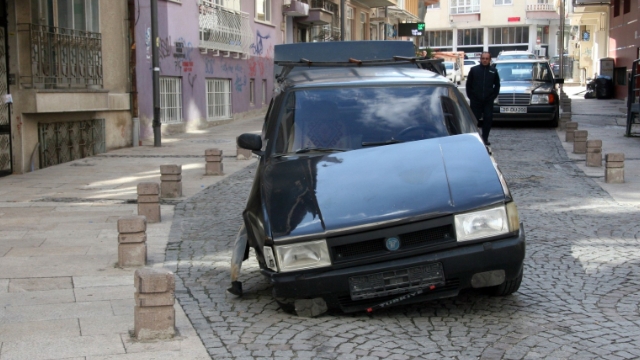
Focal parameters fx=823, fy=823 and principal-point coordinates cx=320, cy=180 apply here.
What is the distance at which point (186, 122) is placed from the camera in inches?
936

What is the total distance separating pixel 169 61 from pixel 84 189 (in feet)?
35.5

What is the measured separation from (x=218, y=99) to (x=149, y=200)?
17761 mm

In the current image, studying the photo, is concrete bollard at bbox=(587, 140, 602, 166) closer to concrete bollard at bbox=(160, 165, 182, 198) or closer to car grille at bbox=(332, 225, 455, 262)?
concrete bollard at bbox=(160, 165, 182, 198)


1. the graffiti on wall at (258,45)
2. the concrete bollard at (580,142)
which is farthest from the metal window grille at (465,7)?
the concrete bollard at (580,142)

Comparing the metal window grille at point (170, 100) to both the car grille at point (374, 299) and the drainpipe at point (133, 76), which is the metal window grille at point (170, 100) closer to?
the drainpipe at point (133, 76)

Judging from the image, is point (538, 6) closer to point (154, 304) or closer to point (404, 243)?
point (404, 243)

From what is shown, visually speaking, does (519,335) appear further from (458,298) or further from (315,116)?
(315,116)

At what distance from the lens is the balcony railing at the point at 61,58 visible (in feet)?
47.2

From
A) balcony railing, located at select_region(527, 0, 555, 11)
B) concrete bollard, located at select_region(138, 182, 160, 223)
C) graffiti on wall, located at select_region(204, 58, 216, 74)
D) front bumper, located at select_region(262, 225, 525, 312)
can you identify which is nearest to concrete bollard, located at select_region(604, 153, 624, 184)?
concrete bollard, located at select_region(138, 182, 160, 223)

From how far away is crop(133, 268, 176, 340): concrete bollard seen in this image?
16.4 ft

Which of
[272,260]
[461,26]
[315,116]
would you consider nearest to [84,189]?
[315,116]

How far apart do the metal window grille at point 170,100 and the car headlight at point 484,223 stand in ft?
58.9

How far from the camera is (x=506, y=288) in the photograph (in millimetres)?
5684

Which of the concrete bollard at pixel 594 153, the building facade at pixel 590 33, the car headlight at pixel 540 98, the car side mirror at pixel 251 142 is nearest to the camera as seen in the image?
the car side mirror at pixel 251 142
